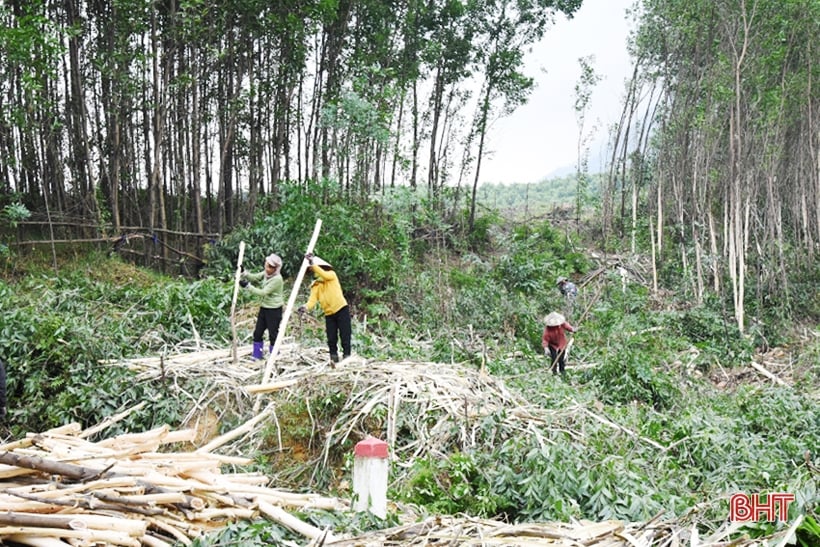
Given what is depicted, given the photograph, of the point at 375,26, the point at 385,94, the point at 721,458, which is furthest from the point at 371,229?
the point at 721,458

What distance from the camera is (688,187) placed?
18.6 m

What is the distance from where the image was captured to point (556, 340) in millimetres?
9461

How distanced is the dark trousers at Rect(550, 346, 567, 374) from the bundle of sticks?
5.88 meters

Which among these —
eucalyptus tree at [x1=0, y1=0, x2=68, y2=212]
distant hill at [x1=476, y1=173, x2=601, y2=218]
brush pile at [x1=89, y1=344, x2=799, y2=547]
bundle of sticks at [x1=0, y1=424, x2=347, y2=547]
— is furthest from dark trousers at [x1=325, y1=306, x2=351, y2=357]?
distant hill at [x1=476, y1=173, x2=601, y2=218]

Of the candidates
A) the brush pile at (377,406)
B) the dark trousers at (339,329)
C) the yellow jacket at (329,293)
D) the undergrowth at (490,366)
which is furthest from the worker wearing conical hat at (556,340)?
the yellow jacket at (329,293)

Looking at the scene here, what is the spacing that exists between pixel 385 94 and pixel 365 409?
Result: 32.2ft

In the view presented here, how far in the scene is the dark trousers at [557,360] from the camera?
923 centimetres

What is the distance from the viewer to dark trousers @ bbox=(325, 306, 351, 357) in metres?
7.33

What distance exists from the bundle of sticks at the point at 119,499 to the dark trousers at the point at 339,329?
352 cm

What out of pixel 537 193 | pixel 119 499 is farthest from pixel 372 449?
pixel 537 193

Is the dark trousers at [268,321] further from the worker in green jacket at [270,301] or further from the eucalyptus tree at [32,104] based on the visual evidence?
the eucalyptus tree at [32,104]

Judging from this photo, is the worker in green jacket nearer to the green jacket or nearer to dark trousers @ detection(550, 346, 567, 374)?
the green jacket

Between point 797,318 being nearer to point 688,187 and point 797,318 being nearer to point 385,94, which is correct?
point 688,187

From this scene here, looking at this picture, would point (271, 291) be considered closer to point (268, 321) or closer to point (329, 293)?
point (268, 321)
